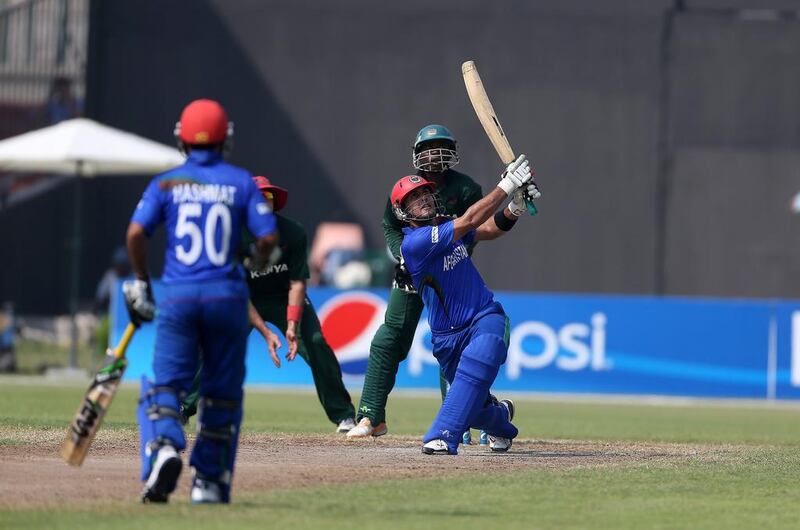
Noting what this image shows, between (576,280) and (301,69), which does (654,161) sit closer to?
(576,280)

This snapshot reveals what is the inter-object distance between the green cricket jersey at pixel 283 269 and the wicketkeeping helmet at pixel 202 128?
297 centimetres

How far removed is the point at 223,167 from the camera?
7.80m

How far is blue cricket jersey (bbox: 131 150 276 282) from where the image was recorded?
25.0 ft

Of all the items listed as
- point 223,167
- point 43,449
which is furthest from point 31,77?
point 223,167

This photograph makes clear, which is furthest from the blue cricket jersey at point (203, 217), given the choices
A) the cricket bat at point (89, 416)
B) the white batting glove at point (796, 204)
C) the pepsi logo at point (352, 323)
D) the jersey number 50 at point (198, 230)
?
the white batting glove at point (796, 204)

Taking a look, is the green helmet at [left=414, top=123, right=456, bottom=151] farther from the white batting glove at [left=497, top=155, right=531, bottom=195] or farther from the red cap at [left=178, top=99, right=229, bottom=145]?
the red cap at [left=178, top=99, right=229, bottom=145]

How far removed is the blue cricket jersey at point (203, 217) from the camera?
7.63 metres

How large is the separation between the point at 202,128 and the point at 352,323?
43.2 ft

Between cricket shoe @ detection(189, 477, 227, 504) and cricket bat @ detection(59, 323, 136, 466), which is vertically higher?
cricket bat @ detection(59, 323, 136, 466)

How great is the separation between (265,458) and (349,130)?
881 inches

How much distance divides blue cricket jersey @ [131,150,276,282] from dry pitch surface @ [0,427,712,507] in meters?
1.24

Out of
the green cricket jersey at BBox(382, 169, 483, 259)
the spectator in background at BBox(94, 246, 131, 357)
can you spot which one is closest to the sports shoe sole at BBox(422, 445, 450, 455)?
the green cricket jersey at BBox(382, 169, 483, 259)

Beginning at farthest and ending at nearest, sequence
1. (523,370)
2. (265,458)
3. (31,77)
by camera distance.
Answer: (31,77), (523,370), (265,458)

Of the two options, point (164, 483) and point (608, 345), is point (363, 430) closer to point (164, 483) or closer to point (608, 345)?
point (164, 483)
